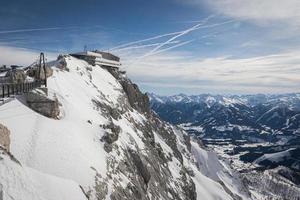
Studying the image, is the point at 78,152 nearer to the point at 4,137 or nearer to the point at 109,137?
the point at 4,137

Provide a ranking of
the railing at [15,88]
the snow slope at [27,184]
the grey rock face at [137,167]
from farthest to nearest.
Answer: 1. the grey rock face at [137,167]
2. the railing at [15,88]
3. the snow slope at [27,184]

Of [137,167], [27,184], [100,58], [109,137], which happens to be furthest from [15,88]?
[100,58]

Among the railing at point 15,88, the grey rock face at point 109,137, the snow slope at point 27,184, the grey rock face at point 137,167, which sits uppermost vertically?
the railing at point 15,88

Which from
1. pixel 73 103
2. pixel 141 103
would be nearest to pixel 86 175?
pixel 73 103

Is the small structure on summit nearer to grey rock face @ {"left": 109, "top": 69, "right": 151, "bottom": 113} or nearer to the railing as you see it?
grey rock face @ {"left": 109, "top": 69, "right": 151, "bottom": 113}

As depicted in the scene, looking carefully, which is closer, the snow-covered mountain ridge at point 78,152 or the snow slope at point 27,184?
the snow slope at point 27,184

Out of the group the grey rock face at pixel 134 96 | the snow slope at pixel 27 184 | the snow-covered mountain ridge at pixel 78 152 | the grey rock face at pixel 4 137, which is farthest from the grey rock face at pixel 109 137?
the grey rock face at pixel 134 96

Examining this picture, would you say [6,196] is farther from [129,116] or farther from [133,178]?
[129,116]

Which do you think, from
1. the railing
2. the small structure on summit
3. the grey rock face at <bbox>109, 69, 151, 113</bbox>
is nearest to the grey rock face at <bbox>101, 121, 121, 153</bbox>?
the railing

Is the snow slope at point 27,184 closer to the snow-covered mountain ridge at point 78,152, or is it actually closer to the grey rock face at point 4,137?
the snow-covered mountain ridge at point 78,152
